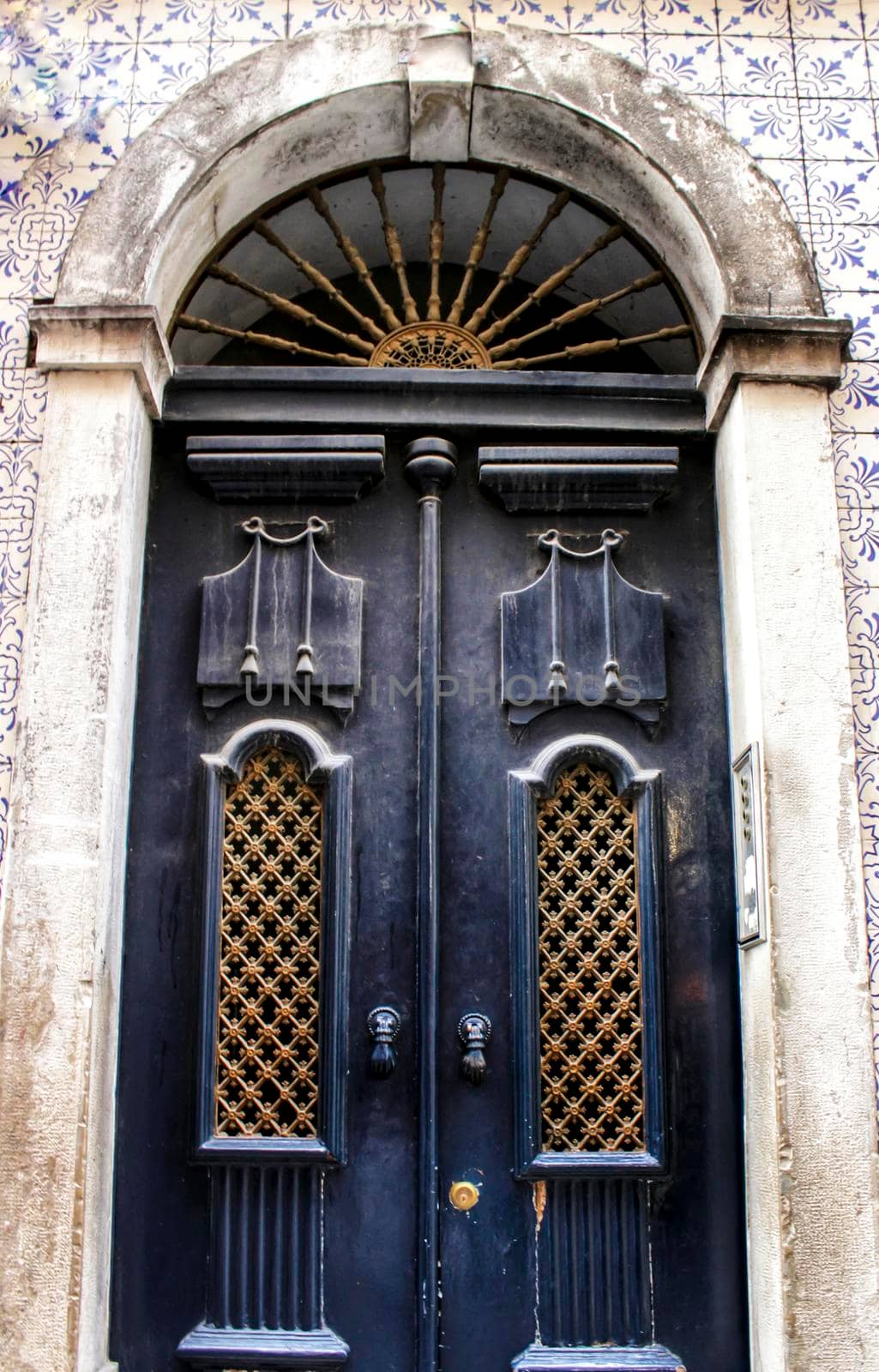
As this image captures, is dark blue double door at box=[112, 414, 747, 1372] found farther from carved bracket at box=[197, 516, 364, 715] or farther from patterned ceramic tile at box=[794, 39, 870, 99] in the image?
patterned ceramic tile at box=[794, 39, 870, 99]

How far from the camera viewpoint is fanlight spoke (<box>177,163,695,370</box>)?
443 centimetres

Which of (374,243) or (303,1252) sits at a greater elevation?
(374,243)

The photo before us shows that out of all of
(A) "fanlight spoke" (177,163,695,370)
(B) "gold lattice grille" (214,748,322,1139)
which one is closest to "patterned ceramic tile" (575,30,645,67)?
(A) "fanlight spoke" (177,163,695,370)

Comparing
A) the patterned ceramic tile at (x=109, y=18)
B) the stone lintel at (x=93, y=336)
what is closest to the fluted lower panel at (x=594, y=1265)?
the stone lintel at (x=93, y=336)

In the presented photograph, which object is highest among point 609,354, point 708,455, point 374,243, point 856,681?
point 374,243

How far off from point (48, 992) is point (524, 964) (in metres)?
1.32

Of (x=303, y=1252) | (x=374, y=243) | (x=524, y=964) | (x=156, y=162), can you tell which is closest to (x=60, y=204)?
(x=156, y=162)

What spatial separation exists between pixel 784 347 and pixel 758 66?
110cm

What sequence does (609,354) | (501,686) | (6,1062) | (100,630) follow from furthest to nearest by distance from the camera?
(609,354) < (501,686) < (100,630) < (6,1062)

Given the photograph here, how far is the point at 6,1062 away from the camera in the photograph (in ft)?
11.7

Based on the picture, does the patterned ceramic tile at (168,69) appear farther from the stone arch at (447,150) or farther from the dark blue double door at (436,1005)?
the dark blue double door at (436,1005)

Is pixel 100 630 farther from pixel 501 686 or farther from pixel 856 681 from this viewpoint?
pixel 856 681

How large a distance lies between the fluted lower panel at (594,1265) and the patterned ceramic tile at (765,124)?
3.22m

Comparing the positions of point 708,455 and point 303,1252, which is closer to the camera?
point 303,1252
